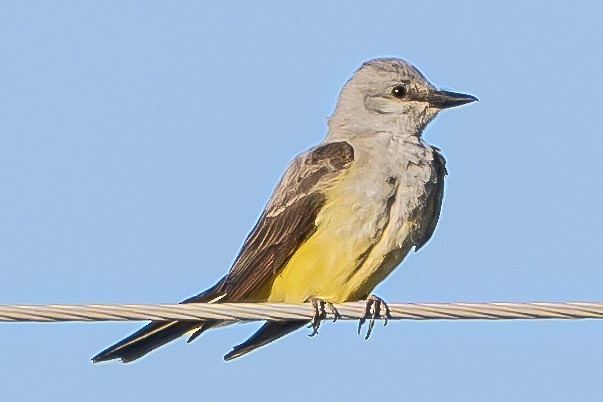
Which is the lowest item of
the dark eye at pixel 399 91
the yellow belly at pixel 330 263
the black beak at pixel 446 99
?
the yellow belly at pixel 330 263

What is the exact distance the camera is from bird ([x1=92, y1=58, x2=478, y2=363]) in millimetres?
8031

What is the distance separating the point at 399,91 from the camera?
9055mm

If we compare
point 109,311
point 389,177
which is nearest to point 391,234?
point 389,177

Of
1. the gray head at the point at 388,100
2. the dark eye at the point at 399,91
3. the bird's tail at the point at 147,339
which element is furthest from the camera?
the dark eye at the point at 399,91

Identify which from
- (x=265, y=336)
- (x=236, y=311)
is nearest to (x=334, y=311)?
(x=265, y=336)

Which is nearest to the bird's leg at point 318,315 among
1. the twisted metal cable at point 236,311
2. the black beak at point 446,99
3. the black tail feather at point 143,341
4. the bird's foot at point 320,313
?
the bird's foot at point 320,313

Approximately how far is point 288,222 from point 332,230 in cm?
34

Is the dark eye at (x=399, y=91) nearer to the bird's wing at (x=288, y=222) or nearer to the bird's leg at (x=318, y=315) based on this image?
the bird's wing at (x=288, y=222)

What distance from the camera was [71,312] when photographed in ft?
18.6

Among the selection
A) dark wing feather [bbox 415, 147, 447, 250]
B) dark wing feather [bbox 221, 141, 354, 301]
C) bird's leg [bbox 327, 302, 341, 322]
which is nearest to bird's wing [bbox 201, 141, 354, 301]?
dark wing feather [bbox 221, 141, 354, 301]

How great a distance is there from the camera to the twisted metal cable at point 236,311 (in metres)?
5.66

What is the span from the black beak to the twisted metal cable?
302cm

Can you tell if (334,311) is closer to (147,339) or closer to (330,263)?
(330,263)

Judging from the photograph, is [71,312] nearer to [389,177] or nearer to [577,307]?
[577,307]
